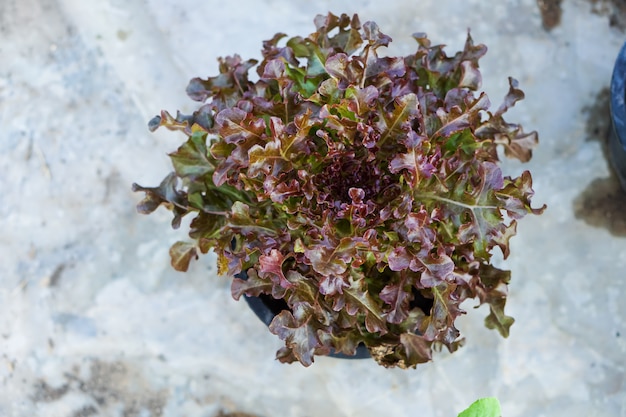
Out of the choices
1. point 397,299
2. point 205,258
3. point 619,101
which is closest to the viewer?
point 397,299

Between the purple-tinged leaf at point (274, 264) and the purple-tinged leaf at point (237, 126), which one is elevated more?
the purple-tinged leaf at point (237, 126)

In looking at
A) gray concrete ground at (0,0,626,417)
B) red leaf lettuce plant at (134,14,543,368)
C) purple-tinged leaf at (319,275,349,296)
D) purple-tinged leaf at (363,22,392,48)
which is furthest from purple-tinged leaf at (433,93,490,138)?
gray concrete ground at (0,0,626,417)

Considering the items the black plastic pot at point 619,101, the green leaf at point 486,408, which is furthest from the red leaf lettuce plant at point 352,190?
the black plastic pot at point 619,101

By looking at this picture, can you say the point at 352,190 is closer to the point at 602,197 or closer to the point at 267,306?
the point at 267,306

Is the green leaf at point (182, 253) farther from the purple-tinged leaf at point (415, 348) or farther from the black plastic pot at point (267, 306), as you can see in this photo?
the purple-tinged leaf at point (415, 348)

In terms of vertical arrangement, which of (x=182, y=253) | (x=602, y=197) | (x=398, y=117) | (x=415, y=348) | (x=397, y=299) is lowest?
(x=602, y=197)

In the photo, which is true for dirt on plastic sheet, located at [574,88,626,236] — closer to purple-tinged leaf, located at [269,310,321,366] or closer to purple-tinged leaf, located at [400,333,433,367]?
purple-tinged leaf, located at [400,333,433,367]

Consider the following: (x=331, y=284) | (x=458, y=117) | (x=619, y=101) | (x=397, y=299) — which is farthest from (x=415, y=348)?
(x=619, y=101)
